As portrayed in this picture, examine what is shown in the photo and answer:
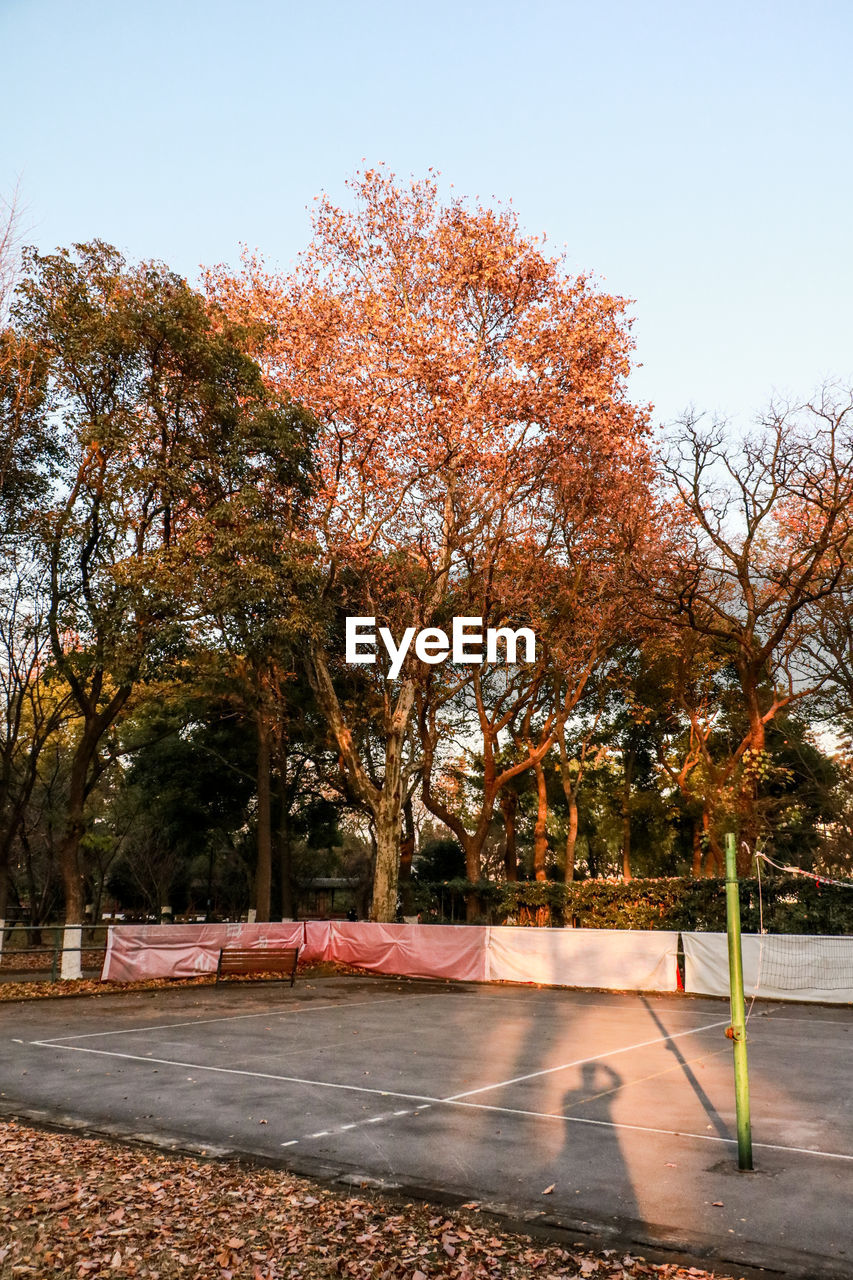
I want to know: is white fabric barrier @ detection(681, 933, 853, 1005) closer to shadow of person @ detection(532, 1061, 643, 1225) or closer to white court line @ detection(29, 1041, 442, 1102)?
shadow of person @ detection(532, 1061, 643, 1225)

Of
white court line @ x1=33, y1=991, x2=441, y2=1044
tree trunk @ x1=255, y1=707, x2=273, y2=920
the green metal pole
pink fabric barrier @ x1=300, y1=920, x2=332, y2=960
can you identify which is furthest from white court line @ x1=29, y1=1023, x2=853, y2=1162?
tree trunk @ x1=255, y1=707, x2=273, y2=920

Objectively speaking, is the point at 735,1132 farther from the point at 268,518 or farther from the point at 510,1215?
the point at 268,518

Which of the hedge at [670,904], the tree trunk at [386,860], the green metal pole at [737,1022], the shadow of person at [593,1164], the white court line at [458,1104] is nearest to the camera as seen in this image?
the shadow of person at [593,1164]

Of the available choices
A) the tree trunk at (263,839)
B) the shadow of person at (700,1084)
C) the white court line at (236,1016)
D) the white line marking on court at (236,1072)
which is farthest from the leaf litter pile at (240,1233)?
the tree trunk at (263,839)

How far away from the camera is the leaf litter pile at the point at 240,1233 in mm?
5449

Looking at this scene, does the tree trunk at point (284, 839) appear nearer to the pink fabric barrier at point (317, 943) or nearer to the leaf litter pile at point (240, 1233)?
the pink fabric barrier at point (317, 943)

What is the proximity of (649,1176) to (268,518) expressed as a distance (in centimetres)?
1903

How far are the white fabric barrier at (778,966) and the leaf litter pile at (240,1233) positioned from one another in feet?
52.4

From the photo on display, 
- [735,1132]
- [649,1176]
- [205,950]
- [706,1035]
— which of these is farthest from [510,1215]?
[205,950]

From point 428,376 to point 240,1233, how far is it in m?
19.9

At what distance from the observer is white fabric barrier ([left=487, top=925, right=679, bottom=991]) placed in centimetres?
2202

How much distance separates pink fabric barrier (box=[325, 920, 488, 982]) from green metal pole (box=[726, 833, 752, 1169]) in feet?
56.3

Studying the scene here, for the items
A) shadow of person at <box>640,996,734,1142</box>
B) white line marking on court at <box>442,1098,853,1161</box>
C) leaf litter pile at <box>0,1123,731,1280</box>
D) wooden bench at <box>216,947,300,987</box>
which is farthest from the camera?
wooden bench at <box>216,947,300,987</box>

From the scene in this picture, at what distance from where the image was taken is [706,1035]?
1512 centimetres
